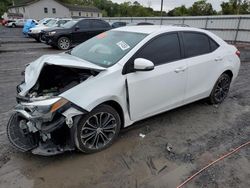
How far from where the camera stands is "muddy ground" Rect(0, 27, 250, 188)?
2641 millimetres

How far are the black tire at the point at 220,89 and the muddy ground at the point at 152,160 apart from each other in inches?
21.8

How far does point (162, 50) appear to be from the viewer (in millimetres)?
3600

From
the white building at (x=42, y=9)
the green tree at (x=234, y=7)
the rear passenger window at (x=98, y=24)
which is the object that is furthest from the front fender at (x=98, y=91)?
the white building at (x=42, y=9)

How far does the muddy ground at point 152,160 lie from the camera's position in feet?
8.66

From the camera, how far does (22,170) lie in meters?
2.77

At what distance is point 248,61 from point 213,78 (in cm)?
668

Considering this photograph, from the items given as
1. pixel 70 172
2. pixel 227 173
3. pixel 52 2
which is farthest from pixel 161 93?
pixel 52 2

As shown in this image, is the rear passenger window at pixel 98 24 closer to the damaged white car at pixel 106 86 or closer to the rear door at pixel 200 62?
the damaged white car at pixel 106 86

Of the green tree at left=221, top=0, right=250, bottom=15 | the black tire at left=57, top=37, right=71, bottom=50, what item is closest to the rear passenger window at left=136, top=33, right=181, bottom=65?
the black tire at left=57, top=37, right=71, bottom=50

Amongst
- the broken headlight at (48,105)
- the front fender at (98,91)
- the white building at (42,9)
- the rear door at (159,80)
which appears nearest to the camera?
the broken headlight at (48,105)

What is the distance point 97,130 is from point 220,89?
3.02 m

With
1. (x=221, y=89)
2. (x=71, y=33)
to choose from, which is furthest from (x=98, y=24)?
(x=221, y=89)

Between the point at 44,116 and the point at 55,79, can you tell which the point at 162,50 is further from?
the point at 44,116

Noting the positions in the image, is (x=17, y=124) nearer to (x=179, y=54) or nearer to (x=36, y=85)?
(x=36, y=85)
